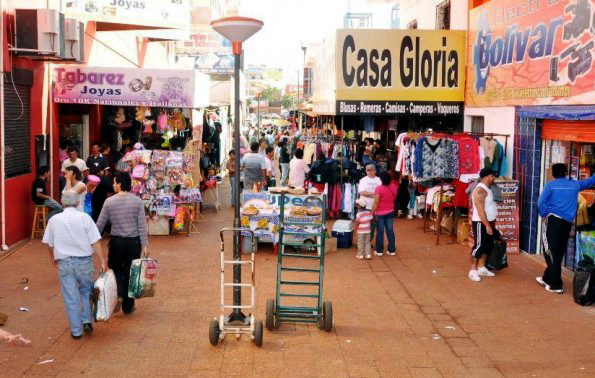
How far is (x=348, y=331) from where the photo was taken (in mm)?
8453

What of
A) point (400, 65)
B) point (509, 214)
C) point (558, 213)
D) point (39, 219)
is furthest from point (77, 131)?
point (558, 213)

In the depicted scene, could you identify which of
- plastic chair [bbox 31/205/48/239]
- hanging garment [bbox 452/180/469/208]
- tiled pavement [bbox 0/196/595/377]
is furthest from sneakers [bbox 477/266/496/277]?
plastic chair [bbox 31/205/48/239]

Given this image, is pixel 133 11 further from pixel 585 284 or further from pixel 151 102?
pixel 585 284

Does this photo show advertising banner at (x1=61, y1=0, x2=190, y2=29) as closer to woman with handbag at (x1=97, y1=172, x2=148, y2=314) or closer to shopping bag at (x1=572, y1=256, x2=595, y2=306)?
woman with handbag at (x1=97, y1=172, x2=148, y2=314)

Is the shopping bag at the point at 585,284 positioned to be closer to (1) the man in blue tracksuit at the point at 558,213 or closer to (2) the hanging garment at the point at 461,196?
(1) the man in blue tracksuit at the point at 558,213

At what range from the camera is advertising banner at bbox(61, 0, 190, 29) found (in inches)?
626

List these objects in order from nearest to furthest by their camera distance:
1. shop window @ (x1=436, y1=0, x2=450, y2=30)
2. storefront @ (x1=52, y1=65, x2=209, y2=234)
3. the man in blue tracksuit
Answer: the man in blue tracksuit → storefront @ (x1=52, y1=65, x2=209, y2=234) → shop window @ (x1=436, y1=0, x2=450, y2=30)

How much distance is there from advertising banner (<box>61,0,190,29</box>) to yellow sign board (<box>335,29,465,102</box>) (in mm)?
4743

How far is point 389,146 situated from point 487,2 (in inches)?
253

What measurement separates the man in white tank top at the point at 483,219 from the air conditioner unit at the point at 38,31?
25.9ft

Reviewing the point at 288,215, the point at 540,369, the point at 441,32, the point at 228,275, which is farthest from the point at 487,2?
the point at 540,369

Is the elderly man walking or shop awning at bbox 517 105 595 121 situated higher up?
shop awning at bbox 517 105 595 121

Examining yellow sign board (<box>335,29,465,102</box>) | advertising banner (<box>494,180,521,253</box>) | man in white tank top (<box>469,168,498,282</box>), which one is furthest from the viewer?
yellow sign board (<box>335,29,465,102</box>)

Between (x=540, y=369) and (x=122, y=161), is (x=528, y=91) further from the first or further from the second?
(x=122, y=161)
